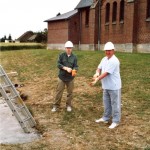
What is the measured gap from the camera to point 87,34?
3906cm

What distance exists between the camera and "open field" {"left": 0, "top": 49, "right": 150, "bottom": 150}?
7.84 m

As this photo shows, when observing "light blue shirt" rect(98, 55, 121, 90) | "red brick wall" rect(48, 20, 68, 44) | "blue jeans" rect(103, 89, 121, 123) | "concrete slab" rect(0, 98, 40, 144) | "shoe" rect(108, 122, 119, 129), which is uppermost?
"red brick wall" rect(48, 20, 68, 44)

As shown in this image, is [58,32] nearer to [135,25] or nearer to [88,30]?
[88,30]

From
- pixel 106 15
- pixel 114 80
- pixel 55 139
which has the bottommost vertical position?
pixel 55 139

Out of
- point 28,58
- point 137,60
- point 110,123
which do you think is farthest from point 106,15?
point 110,123

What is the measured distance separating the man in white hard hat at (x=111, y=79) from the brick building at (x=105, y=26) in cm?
2066

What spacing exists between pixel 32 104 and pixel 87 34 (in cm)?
2765

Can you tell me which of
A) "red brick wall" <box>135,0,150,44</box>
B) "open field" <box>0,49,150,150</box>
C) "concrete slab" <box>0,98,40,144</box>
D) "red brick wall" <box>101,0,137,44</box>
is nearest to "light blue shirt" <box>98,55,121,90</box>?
"open field" <box>0,49,150,150</box>

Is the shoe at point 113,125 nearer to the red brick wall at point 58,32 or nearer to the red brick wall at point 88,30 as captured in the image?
the red brick wall at point 88,30

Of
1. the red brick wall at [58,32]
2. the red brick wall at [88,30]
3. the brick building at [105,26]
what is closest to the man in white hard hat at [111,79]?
the brick building at [105,26]

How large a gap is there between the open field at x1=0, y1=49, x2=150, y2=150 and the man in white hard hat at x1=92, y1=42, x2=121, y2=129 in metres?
0.43

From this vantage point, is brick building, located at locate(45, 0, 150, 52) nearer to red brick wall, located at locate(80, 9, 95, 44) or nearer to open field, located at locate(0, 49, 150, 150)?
red brick wall, located at locate(80, 9, 95, 44)

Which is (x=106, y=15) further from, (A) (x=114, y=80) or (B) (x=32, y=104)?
(A) (x=114, y=80)

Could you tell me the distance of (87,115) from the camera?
10.2 metres
